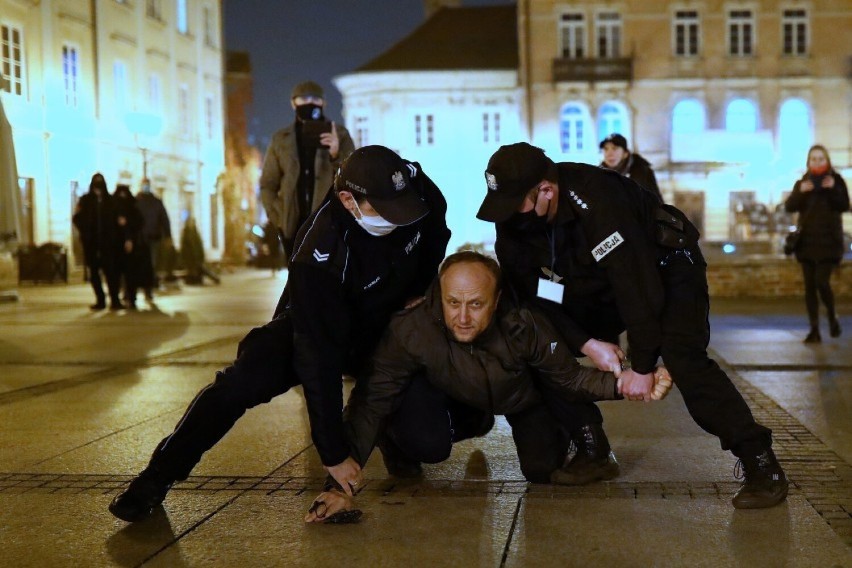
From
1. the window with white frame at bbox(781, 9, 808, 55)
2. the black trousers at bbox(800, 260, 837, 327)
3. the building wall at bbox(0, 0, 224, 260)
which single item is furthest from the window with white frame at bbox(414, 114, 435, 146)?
the black trousers at bbox(800, 260, 837, 327)

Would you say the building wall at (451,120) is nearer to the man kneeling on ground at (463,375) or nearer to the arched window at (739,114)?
the arched window at (739,114)

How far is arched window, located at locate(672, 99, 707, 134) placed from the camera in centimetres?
4925

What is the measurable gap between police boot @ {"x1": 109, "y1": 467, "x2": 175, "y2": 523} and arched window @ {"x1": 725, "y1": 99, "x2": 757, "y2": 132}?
156ft

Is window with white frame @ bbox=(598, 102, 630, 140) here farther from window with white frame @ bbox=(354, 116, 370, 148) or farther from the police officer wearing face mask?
the police officer wearing face mask

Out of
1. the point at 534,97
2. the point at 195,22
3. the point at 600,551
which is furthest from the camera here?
the point at 534,97

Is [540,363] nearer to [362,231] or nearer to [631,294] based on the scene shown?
[631,294]

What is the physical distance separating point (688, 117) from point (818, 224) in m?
40.5

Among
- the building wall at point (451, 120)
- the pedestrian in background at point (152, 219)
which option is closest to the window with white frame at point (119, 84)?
the pedestrian in background at point (152, 219)

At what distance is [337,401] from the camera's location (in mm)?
4207

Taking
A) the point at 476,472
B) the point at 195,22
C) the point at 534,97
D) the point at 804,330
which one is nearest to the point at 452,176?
the point at 534,97

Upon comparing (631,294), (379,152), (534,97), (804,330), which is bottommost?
(804,330)

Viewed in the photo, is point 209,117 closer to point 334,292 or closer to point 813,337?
point 813,337

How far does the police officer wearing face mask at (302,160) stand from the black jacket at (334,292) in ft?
10.0

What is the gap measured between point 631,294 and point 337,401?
3.66ft
